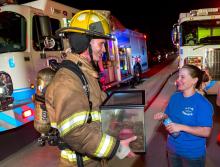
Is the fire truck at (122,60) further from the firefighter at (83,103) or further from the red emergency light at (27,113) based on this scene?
the firefighter at (83,103)

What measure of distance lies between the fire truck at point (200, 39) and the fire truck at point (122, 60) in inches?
90.4

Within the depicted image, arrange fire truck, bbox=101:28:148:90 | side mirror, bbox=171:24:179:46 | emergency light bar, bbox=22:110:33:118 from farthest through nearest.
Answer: fire truck, bbox=101:28:148:90 → side mirror, bbox=171:24:179:46 → emergency light bar, bbox=22:110:33:118

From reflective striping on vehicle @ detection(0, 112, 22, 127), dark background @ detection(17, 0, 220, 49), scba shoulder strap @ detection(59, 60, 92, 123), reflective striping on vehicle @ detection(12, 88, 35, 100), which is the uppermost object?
dark background @ detection(17, 0, 220, 49)

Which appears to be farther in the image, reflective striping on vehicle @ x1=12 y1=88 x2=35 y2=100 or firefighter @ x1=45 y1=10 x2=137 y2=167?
reflective striping on vehicle @ x1=12 y1=88 x2=35 y2=100

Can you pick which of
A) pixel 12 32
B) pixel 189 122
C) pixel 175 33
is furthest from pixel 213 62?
pixel 189 122

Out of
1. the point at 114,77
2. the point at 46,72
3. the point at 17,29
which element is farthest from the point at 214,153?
the point at 114,77

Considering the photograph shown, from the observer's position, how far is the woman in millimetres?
2713

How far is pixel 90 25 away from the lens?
2.15 metres

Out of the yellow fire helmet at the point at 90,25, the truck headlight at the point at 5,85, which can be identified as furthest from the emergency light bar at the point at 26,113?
the yellow fire helmet at the point at 90,25

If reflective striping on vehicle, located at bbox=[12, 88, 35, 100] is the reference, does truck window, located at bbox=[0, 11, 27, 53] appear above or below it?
above

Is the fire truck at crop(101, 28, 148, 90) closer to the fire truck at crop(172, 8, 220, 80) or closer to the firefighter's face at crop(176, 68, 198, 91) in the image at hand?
the fire truck at crop(172, 8, 220, 80)

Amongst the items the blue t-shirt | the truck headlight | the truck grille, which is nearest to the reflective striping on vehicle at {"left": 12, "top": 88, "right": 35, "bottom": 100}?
the truck headlight

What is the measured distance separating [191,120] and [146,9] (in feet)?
183

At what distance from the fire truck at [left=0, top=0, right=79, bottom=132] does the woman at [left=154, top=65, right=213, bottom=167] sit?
9.69 ft
